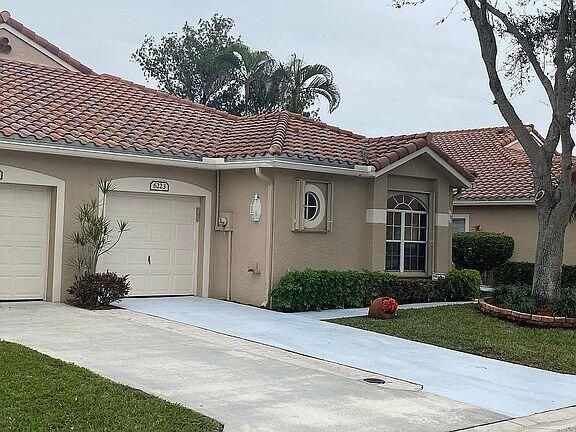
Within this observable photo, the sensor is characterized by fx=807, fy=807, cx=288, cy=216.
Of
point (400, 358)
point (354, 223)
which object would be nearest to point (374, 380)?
point (400, 358)

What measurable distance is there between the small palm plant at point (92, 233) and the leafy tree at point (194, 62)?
80.5 ft

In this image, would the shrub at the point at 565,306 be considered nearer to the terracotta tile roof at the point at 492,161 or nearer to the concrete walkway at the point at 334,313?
the concrete walkway at the point at 334,313

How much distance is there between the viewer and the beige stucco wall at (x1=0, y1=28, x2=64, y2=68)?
822 inches

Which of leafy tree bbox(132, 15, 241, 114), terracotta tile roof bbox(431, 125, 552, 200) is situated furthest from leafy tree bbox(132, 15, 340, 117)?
terracotta tile roof bbox(431, 125, 552, 200)

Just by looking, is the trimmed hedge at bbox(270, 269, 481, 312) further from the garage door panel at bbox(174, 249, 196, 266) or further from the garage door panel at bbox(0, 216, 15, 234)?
the garage door panel at bbox(0, 216, 15, 234)

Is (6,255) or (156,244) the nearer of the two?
(6,255)

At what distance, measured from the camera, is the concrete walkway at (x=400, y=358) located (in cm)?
932

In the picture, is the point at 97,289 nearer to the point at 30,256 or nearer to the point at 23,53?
the point at 30,256

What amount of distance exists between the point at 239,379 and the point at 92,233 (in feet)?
21.3

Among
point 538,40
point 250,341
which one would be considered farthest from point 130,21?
point 250,341

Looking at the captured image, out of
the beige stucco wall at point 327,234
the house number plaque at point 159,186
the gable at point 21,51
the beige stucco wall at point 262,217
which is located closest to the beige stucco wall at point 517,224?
the beige stucco wall at point 262,217

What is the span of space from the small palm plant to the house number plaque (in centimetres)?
87

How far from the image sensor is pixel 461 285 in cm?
1847

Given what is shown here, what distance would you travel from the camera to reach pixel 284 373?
31.7ft
